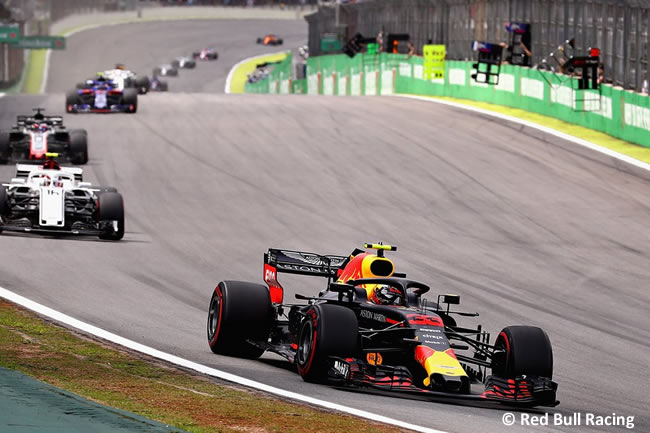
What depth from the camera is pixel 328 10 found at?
93812 mm

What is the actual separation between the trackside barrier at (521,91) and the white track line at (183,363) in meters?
22.3

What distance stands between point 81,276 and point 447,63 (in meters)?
34.5

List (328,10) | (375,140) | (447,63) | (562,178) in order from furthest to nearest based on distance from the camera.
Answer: (328,10) → (447,63) → (375,140) → (562,178)

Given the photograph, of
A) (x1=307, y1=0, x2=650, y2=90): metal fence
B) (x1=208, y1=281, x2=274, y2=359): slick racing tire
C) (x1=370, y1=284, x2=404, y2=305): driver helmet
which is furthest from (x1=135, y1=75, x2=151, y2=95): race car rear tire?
(x1=370, y1=284, x2=404, y2=305): driver helmet

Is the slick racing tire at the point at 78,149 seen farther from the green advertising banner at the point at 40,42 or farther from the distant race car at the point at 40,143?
the green advertising banner at the point at 40,42

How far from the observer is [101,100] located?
43.4 meters

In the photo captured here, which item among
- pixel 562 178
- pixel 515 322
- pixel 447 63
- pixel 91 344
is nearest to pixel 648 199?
pixel 562 178

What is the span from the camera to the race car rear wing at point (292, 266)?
45.8 ft

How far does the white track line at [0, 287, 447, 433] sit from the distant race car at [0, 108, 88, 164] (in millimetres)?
15464

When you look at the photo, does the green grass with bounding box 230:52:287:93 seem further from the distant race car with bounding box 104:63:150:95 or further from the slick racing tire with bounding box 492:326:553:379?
the slick racing tire with bounding box 492:326:553:379

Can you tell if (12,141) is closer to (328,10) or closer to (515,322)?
(515,322)

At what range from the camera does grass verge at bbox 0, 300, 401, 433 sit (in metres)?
9.61

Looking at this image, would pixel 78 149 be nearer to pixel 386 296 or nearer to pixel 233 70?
pixel 386 296

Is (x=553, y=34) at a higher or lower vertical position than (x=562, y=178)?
higher
